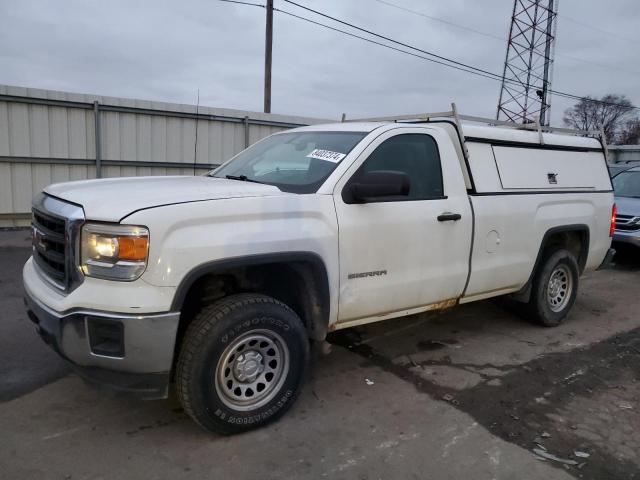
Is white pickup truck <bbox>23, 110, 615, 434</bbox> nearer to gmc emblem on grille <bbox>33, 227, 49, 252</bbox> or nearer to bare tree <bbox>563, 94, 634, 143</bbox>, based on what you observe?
gmc emblem on grille <bbox>33, 227, 49, 252</bbox>

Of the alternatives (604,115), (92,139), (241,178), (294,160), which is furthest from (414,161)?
(604,115)

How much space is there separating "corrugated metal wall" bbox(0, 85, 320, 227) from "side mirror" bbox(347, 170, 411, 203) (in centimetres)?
606

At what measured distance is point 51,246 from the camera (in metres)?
3.14

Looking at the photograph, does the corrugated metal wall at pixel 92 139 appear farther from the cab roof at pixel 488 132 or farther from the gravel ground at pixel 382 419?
the gravel ground at pixel 382 419

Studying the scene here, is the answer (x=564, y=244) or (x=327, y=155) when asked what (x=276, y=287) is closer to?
(x=327, y=155)

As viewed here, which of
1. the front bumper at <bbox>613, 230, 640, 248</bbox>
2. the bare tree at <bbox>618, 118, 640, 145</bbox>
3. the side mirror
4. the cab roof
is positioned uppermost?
the bare tree at <bbox>618, 118, 640, 145</bbox>

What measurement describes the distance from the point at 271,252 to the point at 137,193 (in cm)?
84

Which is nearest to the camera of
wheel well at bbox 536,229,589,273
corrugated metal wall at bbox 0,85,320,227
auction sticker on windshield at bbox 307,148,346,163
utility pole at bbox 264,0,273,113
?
auction sticker on windshield at bbox 307,148,346,163

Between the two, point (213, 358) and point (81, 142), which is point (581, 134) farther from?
point (81, 142)

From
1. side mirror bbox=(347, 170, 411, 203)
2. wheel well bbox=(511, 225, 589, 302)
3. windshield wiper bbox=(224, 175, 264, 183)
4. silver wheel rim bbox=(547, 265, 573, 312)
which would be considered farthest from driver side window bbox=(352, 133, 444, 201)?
silver wheel rim bbox=(547, 265, 573, 312)

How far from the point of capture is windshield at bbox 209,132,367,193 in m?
3.65

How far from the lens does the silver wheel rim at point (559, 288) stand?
217 inches

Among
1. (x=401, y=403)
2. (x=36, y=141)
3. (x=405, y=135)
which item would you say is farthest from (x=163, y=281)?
(x=36, y=141)

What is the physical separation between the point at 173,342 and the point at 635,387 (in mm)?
3540
